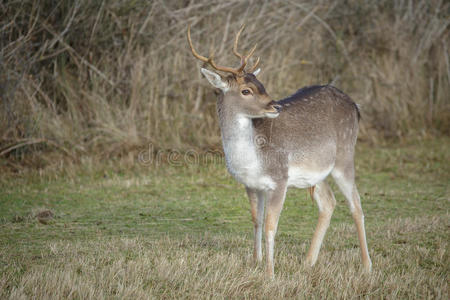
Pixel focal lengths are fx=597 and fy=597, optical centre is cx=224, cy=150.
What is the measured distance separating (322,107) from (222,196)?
313 cm

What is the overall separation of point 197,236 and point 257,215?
1.22 m

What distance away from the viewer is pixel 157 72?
11.4 m

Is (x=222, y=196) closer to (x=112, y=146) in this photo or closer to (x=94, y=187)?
(x=94, y=187)

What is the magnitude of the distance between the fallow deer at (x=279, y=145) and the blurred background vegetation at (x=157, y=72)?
4.83m

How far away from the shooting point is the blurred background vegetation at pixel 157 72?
1036 centimetres

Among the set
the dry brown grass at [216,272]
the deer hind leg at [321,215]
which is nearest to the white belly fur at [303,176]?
the deer hind leg at [321,215]

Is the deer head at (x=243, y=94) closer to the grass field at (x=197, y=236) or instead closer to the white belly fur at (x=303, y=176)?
the white belly fur at (x=303, y=176)

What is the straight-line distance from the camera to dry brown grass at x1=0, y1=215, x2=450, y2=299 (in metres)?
4.84

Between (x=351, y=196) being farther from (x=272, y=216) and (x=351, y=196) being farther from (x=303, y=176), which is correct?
(x=272, y=216)

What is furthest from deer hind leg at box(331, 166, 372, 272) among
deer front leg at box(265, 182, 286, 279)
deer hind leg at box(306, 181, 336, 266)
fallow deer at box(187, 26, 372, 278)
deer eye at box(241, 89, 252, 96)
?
deer eye at box(241, 89, 252, 96)

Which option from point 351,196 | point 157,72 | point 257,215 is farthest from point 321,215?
point 157,72

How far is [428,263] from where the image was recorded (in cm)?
605

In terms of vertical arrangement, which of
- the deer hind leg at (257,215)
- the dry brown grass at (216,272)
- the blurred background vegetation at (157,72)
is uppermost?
the blurred background vegetation at (157,72)

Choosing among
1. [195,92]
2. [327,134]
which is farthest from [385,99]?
[327,134]
